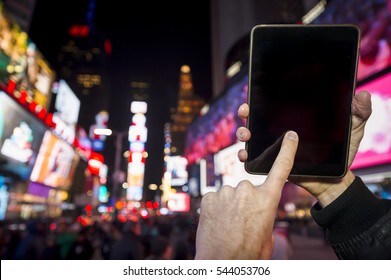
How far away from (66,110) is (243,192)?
3831cm

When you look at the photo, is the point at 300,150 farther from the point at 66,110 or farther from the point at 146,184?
the point at 146,184

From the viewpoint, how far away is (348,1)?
442 inches

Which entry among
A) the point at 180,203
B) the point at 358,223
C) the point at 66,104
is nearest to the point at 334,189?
the point at 358,223

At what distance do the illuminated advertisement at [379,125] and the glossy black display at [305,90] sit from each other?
902 cm

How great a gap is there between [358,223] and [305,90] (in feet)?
2.82

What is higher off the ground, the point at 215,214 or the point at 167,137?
the point at 167,137

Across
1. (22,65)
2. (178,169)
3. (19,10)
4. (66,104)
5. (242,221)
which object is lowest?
(242,221)

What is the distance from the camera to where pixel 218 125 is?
992 inches

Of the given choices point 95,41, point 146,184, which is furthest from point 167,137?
point 95,41

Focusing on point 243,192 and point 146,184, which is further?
point 146,184

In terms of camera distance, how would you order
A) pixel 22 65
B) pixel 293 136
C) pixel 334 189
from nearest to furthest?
pixel 293 136
pixel 334 189
pixel 22 65

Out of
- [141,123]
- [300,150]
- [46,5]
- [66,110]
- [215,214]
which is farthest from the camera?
[141,123]

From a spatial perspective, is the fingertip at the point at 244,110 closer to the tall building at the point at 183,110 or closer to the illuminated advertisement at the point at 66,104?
the illuminated advertisement at the point at 66,104

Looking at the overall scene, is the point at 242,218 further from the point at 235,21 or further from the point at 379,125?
the point at 235,21
